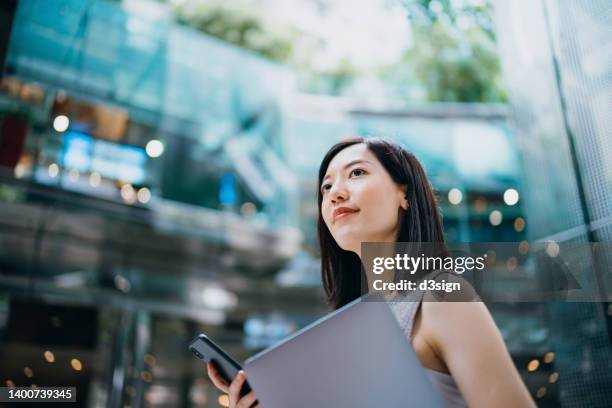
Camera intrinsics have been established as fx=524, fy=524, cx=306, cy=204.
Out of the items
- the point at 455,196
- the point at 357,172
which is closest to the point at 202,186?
the point at 455,196

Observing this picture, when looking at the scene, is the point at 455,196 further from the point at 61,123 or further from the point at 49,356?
the point at 49,356

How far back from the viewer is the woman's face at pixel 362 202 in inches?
48.1

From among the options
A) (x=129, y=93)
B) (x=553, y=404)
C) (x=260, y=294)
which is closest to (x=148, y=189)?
(x=129, y=93)

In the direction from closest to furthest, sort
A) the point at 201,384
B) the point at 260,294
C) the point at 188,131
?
the point at 188,131 → the point at 201,384 → the point at 260,294

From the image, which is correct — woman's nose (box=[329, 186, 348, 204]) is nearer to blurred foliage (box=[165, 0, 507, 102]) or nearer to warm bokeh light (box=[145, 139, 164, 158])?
warm bokeh light (box=[145, 139, 164, 158])

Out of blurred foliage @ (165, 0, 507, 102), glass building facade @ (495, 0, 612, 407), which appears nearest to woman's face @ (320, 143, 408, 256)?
glass building facade @ (495, 0, 612, 407)

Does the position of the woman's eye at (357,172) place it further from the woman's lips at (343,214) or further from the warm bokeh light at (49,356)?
the warm bokeh light at (49,356)

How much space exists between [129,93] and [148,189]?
1.08 m

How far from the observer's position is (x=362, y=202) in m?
1.23

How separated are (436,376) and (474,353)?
0.10 meters

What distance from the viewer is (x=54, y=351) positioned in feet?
17.5

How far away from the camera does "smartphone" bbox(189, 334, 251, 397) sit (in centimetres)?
103

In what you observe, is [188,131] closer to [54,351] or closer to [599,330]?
[54,351]

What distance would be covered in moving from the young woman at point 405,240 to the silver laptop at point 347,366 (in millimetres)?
77
